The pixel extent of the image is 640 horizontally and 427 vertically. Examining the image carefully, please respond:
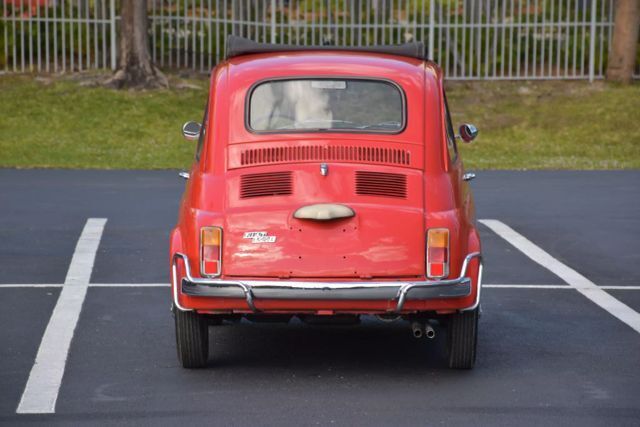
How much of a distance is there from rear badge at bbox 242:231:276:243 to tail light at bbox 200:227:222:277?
163 millimetres

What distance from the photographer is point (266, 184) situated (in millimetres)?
8398

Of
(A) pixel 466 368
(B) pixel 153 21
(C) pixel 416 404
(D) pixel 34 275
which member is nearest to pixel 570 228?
(D) pixel 34 275

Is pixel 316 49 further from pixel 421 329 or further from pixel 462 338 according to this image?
pixel 462 338

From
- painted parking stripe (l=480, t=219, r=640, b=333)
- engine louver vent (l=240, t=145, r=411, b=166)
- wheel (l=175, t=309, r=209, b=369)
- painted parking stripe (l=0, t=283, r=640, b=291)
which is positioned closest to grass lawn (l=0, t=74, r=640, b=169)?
painted parking stripe (l=480, t=219, r=640, b=333)

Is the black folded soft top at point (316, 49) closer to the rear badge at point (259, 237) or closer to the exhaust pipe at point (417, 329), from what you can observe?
the rear badge at point (259, 237)

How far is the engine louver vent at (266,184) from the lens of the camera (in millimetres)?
8328

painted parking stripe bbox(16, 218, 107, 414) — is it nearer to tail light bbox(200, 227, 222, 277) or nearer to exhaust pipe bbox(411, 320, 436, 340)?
tail light bbox(200, 227, 222, 277)

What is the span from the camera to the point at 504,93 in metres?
29.0

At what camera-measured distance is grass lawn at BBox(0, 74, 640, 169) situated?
75.3 feet

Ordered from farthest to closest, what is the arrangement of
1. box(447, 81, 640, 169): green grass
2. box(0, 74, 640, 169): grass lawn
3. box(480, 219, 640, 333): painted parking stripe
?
box(447, 81, 640, 169): green grass, box(0, 74, 640, 169): grass lawn, box(480, 219, 640, 333): painted parking stripe

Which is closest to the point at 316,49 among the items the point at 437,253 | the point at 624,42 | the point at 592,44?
the point at 437,253

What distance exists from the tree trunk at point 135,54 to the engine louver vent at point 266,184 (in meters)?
19.4

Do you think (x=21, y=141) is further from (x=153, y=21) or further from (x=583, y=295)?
(x=583, y=295)

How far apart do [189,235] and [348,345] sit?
1.64 metres
